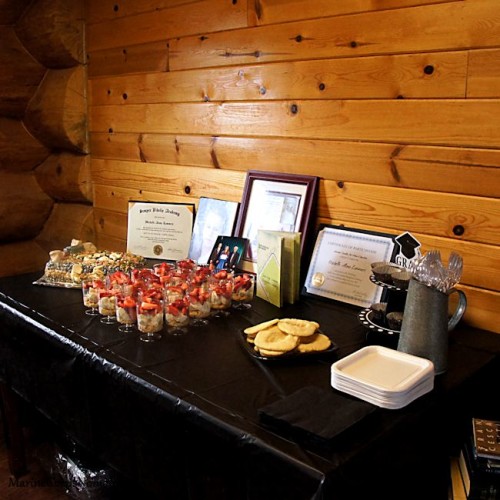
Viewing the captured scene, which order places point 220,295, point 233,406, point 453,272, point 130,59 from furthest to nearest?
point 130,59, point 220,295, point 453,272, point 233,406

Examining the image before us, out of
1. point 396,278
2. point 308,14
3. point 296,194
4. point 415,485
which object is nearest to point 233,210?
point 296,194

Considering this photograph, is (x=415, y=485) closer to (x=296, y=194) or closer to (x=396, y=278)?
(x=396, y=278)

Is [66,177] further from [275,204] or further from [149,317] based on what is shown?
[149,317]

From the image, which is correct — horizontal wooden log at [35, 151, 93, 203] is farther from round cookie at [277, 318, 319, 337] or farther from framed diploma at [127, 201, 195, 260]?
round cookie at [277, 318, 319, 337]

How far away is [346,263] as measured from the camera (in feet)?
5.82

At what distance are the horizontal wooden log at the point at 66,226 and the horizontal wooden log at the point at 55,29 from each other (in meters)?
0.75

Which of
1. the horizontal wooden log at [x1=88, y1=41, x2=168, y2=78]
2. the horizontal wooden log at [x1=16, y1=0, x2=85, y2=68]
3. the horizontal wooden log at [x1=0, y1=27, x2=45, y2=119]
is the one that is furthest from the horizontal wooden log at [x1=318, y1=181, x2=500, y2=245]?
the horizontal wooden log at [x1=0, y1=27, x2=45, y2=119]

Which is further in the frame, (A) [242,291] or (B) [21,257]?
(B) [21,257]

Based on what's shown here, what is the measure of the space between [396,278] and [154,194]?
1432 millimetres

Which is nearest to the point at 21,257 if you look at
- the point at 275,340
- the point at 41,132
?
the point at 41,132

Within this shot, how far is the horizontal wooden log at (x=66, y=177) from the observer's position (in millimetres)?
2914

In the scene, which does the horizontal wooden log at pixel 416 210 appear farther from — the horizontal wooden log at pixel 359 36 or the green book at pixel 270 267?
the horizontal wooden log at pixel 359 36

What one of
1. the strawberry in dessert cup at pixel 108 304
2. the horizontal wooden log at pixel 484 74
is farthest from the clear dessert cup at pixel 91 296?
the horizontal wooden log at pixel 484 74

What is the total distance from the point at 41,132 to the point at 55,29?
527mm
